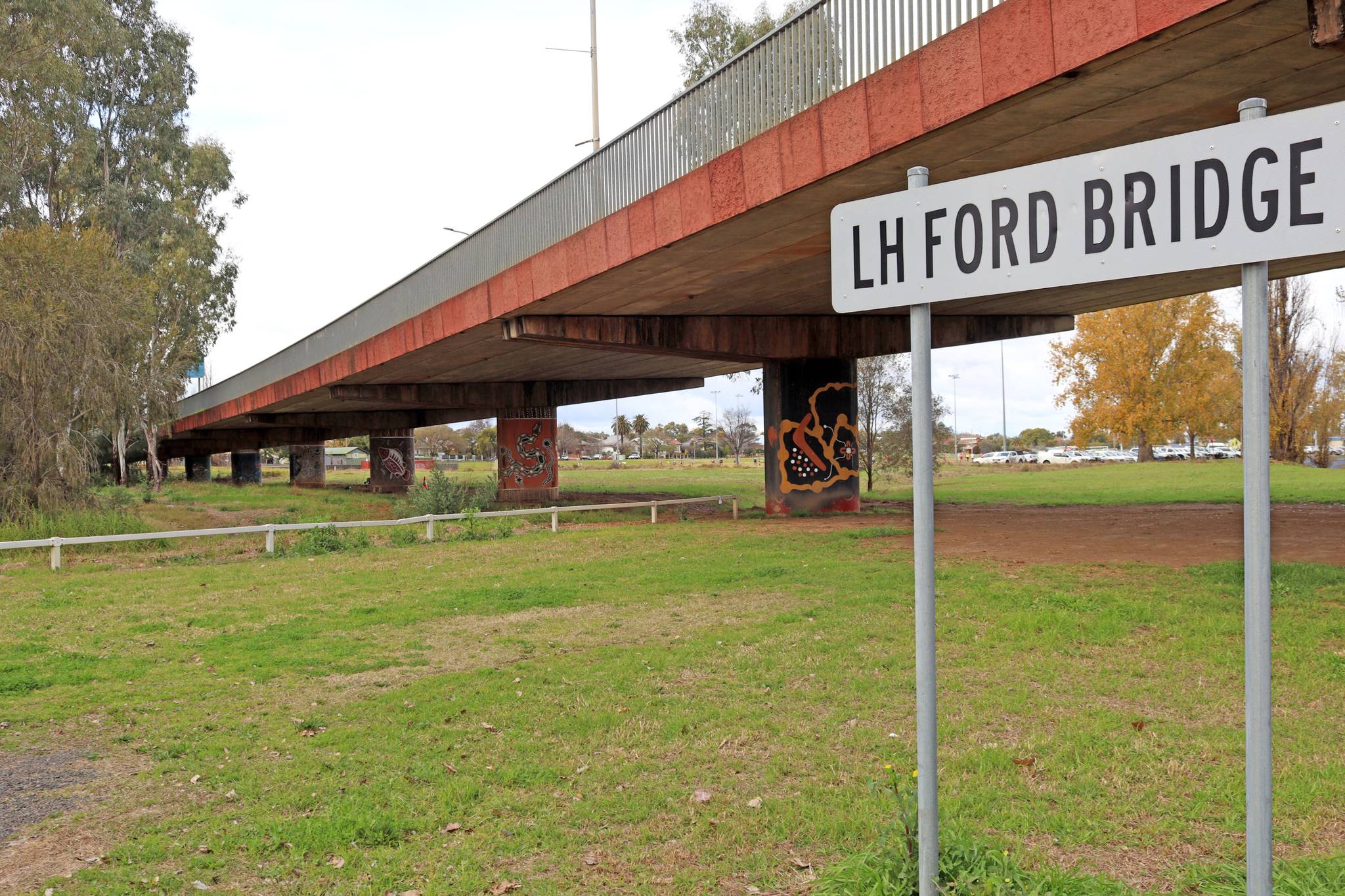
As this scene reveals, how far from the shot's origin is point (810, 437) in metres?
24.1

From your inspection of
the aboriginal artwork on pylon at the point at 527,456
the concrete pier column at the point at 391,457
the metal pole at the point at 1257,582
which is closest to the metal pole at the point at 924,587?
the metal pole at the point at 1257,582

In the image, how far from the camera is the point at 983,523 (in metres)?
20.2

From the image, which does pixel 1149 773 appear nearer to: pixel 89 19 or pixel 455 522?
pixel 455 522

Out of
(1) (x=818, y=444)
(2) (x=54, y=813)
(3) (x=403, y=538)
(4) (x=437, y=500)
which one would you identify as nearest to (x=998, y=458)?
(1) (x=818, y=444)

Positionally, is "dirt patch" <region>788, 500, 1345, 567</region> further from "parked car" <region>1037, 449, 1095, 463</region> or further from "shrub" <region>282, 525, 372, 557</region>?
"parked car" <region>1037, 449, 1095, 463</region>

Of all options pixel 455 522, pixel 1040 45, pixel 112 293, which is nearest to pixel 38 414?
pixel 112 293

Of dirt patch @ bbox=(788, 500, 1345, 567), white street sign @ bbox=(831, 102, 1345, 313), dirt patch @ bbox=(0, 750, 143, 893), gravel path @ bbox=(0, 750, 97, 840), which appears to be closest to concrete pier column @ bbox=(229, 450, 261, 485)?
dirt patch @ bbox=(788, 500, 1345, 567)

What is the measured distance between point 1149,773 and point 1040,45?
619 cm

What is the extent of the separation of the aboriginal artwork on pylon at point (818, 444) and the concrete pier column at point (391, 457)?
31765 mm

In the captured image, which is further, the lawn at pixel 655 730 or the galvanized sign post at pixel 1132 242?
the lawn at pixel 655 730

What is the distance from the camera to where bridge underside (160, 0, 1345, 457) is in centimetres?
798

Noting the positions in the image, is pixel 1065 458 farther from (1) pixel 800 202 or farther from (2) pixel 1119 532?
(1) pixel 800 202

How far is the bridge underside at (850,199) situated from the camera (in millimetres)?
7980

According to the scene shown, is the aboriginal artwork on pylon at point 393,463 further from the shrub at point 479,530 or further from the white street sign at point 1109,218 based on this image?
the white street sign at point 1109,218
